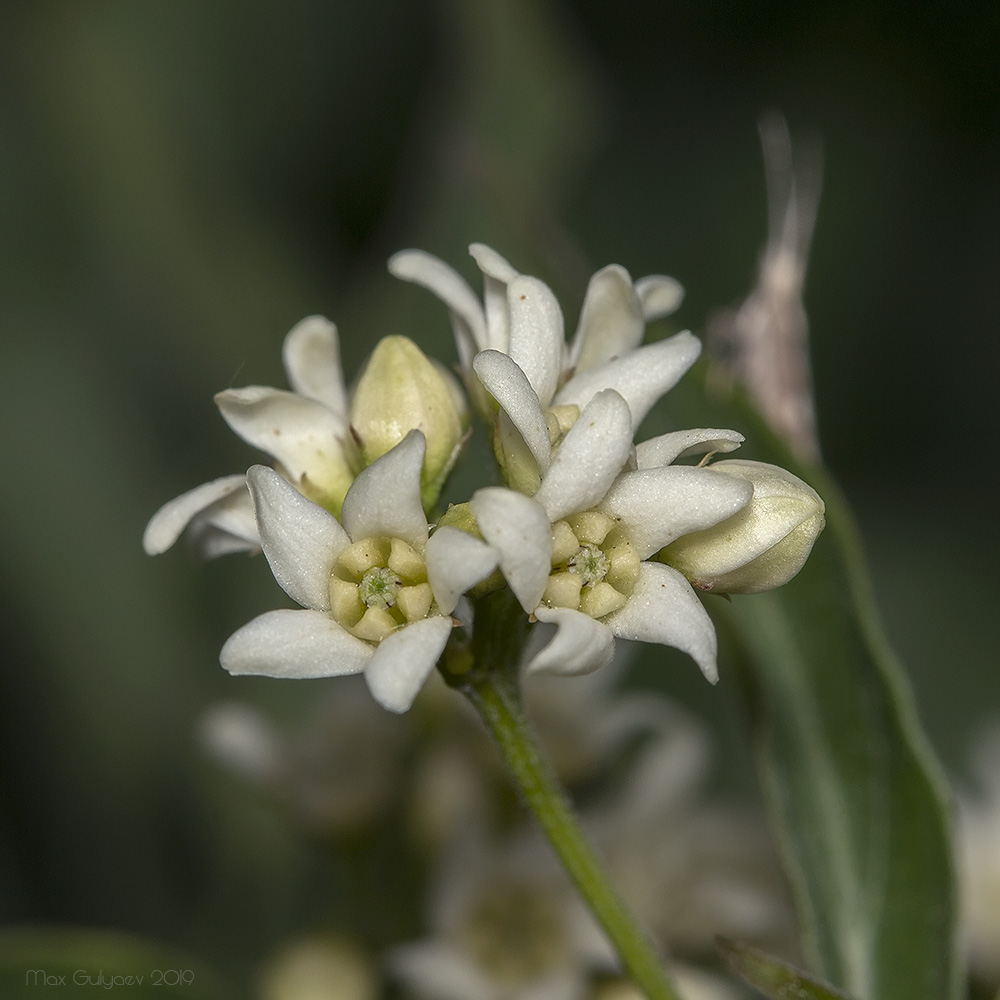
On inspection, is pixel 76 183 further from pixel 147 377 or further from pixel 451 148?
pixel 451 148

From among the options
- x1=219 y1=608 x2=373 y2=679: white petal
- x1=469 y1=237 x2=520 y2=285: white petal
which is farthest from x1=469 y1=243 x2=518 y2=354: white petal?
x1=219 y1=608 x2=373 y2=679: white petal

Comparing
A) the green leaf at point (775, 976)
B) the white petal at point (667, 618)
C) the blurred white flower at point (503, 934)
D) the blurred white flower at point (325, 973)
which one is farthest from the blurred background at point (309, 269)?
the green leaf at point (775, 976)

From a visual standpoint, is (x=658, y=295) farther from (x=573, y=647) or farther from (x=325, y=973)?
(x=325, y=973)

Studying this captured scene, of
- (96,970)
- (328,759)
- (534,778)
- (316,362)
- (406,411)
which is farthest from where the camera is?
(328,759)

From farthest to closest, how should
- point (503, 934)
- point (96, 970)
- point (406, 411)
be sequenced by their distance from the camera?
point (503, 934) → point (96, 970) → point (406, 411)

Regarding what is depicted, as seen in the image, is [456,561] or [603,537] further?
[603,537]

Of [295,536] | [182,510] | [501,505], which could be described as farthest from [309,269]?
[501,505]
